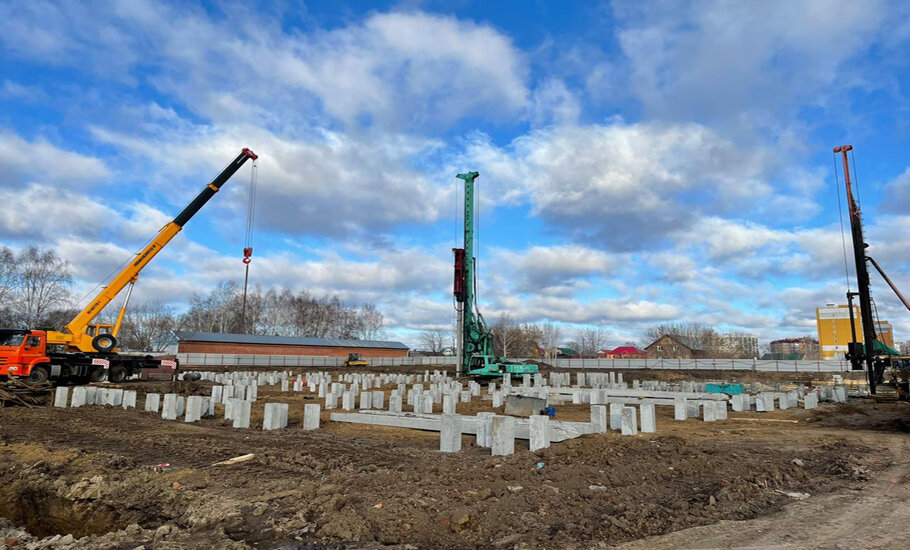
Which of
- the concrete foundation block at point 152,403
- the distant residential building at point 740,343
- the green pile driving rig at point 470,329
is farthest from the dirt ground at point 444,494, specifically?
the distant residential building at point 740,343

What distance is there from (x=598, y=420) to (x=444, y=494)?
4.92 m

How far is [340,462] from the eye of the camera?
23.8 feet

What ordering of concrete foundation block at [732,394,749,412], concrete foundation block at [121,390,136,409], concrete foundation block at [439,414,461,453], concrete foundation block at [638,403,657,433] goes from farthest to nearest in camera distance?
concrete foundation block at [732,394,749,412] → concrete foundation block at [121,390,136,409] → concrete foundation block at [638,403,657,433] → concrete foundation block at [439,414,461,453]

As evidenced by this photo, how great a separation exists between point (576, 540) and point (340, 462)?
12.6ft

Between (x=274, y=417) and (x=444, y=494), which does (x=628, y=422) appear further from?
(x=274, y=417)

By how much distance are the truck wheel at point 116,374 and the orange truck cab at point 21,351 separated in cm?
436

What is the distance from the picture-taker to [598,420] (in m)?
9.62

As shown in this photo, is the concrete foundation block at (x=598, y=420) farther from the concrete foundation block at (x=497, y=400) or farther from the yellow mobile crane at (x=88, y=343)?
the yellow mobile crane at (x=88, y=343)

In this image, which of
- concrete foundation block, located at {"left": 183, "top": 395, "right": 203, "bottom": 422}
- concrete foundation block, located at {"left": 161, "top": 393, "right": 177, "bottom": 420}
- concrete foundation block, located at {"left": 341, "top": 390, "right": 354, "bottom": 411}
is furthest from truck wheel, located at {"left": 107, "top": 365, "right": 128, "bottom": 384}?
concrete foundation block, located at {"left": 341, "top": 390, "right": 354, "bottom": 411}

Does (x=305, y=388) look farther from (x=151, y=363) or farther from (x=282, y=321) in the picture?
(x=282, y=321)

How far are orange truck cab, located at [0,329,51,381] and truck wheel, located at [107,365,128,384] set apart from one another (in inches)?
172

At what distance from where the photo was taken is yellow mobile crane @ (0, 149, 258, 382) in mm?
19359

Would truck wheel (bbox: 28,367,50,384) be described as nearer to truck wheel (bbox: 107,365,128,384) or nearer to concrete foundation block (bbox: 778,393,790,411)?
truck wheel (bbox: 107,365,128,384)

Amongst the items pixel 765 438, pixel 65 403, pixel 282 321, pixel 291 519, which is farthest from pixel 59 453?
pixel 282 321
